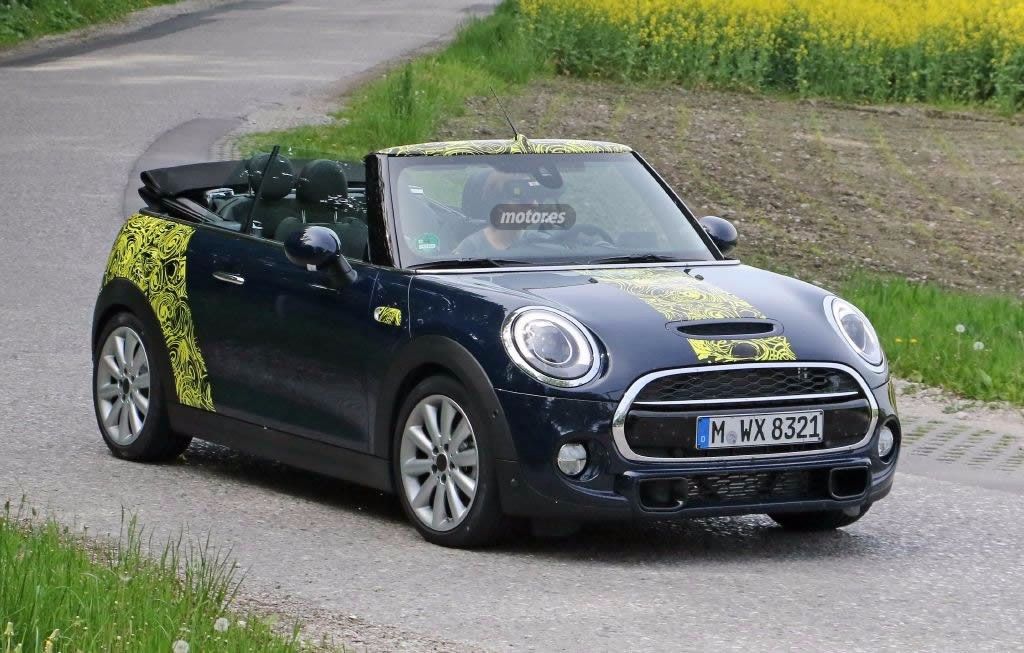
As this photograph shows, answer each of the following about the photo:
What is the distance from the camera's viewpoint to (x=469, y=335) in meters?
7.31

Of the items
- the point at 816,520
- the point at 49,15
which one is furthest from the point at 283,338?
the point at 49,15

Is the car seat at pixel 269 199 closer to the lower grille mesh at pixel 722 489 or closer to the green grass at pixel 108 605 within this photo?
the lower grille mesh at pixel 722 489

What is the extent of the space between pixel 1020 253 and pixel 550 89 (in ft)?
39.5

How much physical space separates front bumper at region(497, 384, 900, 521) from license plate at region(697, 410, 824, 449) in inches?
2.1

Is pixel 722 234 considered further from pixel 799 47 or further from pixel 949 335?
pixel 799 47

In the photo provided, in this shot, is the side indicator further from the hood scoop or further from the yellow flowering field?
the yellow flowering field

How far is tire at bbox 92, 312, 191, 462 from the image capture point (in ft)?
29.7

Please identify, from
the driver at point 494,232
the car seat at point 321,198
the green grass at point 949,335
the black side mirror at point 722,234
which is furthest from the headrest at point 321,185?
the green grass at point 949,335

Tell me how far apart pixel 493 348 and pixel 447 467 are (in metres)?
0.50

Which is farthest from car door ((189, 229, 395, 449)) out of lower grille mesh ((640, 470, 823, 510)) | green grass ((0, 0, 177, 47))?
green grass ((0, 0, 177, 47))

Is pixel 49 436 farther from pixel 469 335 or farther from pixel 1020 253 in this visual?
pixel 1020 253

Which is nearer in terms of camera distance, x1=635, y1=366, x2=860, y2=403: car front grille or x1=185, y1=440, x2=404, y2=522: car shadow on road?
x1=635, y1=366, x2=860, y2=403: car front grille

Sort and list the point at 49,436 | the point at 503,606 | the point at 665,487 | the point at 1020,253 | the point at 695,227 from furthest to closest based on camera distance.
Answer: the point at 1020,253 < the point at 49,436 < the point at 695,227 < the point at 665,487 < the point at 503,606

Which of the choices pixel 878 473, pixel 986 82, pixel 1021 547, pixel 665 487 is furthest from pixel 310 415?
pixel 986 82
